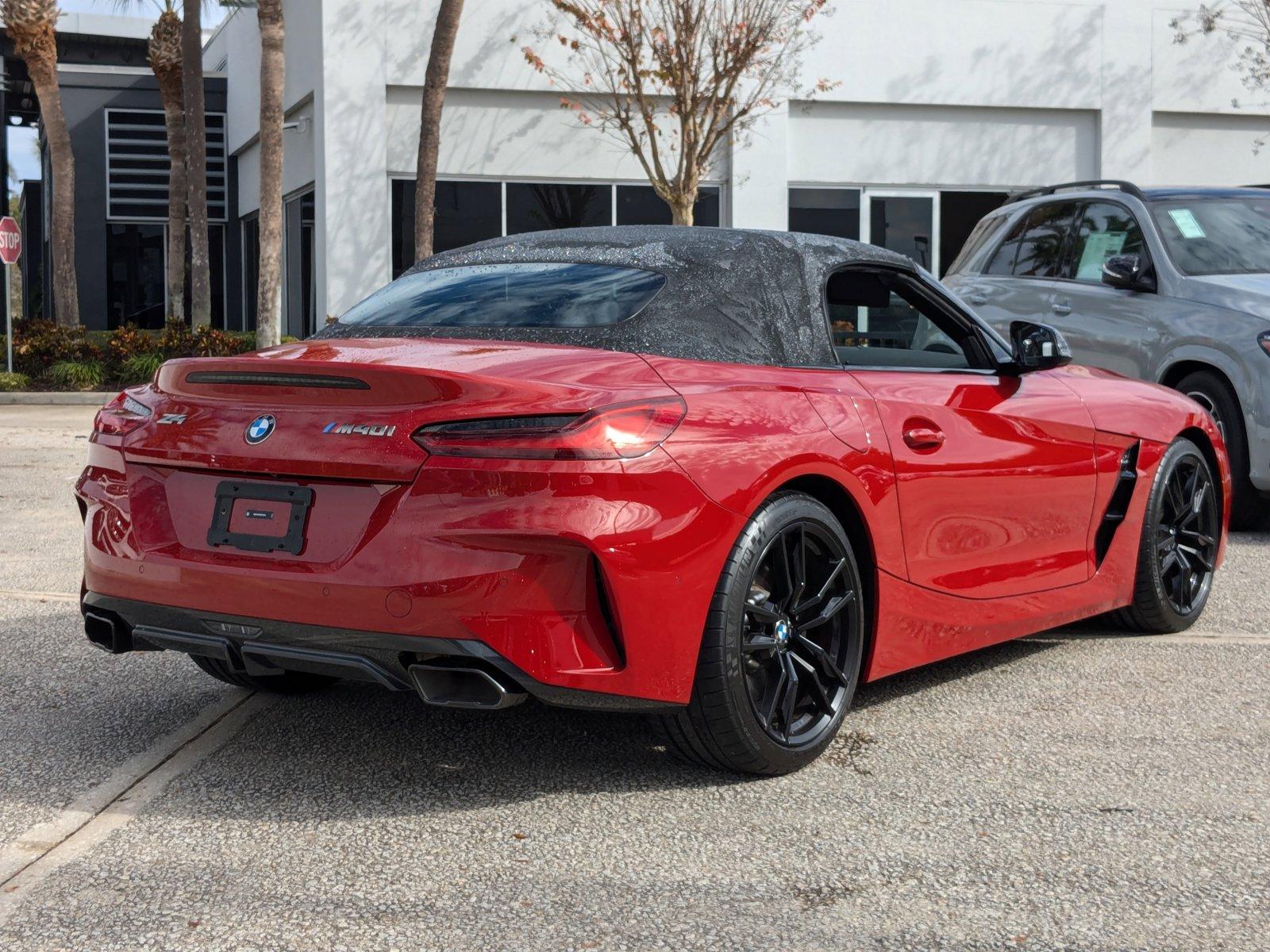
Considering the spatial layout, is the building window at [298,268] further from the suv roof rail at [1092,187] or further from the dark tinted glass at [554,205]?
the suv roof rail at [1092,187]

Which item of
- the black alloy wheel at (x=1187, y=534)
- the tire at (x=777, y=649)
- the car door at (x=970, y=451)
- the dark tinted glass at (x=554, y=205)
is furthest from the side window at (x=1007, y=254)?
the dark tinted glass at (x=554, y=205)

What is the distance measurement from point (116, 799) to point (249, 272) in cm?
3177

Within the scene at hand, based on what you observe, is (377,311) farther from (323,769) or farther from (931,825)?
(931,825)

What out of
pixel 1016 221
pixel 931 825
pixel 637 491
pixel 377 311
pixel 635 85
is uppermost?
pixel 635 85

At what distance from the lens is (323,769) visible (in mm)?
4129

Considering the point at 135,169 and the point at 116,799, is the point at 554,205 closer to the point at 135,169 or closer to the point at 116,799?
the point at 135,169

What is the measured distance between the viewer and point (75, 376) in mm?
21578

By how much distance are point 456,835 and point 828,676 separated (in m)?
1.19

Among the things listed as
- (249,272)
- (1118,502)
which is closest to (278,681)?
(1118,502)

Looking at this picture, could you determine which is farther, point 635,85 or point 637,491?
point 635,85

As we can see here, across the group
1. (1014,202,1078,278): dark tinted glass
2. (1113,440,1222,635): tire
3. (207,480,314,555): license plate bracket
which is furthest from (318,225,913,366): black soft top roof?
(1014,202,1078,278): dark tinted glass

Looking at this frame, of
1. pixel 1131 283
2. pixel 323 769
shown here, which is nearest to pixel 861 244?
pixel 323 769

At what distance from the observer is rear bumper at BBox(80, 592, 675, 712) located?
3.52 metres

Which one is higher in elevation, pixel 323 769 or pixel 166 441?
pixel 166 441
